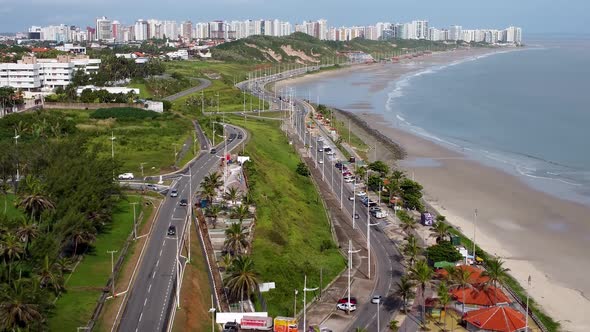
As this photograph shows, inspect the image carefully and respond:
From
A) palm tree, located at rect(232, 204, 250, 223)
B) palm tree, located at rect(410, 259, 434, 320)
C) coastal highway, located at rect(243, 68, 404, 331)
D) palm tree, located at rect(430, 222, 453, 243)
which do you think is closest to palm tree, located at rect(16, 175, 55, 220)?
palm tree, located at rect(232, 204, 250, 223)

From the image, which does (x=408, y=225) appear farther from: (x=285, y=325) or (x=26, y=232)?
(x=26, y=232)

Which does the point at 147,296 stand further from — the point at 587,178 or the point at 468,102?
the point at 468,102

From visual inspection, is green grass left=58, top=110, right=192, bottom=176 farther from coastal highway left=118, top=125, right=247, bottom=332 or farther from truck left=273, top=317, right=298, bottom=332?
truck left=273, top=317, right=298, bottom=332

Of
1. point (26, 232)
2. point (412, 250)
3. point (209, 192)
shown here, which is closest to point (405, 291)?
point (412, 250)

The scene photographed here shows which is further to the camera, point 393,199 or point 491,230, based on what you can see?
point 393,199

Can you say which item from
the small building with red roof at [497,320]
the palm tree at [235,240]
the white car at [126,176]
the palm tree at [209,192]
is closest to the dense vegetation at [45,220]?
the white car at [126,176]

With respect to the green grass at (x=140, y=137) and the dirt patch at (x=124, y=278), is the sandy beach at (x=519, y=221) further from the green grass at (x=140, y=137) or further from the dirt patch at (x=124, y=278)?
the green grass at (x=140, y=137)

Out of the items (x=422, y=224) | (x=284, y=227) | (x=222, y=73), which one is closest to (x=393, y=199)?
(x=422, y=224)
